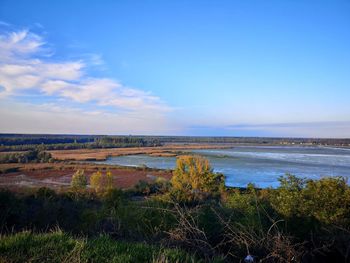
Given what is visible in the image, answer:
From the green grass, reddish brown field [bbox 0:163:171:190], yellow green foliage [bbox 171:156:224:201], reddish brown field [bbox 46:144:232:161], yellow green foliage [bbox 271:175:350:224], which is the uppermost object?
the green grass

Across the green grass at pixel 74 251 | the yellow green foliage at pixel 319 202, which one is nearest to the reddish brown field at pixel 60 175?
the yellow green foliage at pixel 319 202

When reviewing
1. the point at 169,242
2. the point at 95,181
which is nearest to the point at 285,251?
the point at 169,242

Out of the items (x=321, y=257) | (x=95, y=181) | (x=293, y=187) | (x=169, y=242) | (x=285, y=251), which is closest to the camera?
(x=285, y=251)

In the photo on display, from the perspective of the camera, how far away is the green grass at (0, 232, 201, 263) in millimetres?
4359

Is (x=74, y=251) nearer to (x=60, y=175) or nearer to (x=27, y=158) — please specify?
(x=60, y=175)

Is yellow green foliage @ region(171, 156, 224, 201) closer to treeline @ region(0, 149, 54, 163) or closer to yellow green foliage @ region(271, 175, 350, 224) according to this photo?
yellow green foliage @ region(271, 175, 350, 224)

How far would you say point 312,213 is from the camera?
36.6 ft

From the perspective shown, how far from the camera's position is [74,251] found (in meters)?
4.52

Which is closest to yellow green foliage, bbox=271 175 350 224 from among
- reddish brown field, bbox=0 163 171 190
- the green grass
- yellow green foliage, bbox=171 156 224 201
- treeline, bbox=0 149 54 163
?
the green grass

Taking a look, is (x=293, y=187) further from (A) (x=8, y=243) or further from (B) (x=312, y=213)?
(A) (x=8, y=243)

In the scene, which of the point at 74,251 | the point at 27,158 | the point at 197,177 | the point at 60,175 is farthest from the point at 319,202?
the point at 27,158

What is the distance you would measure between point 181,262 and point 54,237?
221cm

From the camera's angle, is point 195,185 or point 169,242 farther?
point 195,185

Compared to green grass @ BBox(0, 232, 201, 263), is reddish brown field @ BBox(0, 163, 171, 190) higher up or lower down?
lower down
